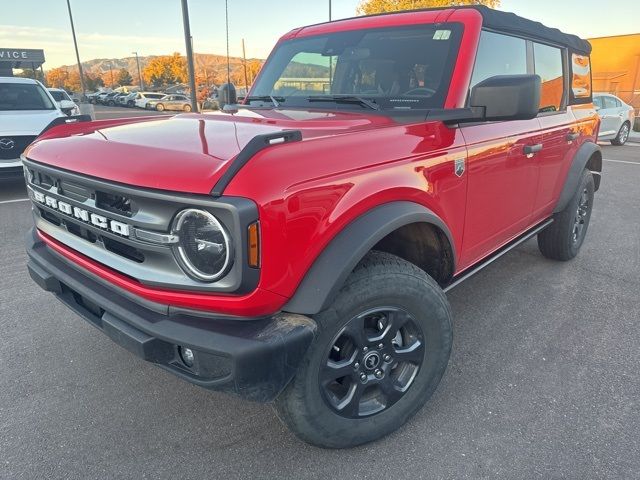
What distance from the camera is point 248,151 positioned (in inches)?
63.0

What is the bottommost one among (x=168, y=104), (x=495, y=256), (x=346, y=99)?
(x=168, y=104)

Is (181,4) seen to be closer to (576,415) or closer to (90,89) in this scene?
(576,415)

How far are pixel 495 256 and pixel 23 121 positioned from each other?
283 inches

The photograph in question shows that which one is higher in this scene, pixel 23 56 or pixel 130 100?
pixel 23 56

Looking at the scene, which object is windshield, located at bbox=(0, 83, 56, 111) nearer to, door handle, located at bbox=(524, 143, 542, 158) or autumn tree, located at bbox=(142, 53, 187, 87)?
door handle, located at bbox=(524, 143, 542, 158)

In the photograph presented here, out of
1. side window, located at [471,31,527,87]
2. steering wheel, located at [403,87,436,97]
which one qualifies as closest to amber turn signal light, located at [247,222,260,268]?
steering wheel, located at [403,87,436,97]

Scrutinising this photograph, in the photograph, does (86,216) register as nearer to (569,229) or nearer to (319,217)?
(319,217)

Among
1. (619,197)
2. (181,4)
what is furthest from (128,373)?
(181,4)

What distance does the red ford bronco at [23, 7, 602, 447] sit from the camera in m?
1.62

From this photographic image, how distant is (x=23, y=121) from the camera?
708 cm

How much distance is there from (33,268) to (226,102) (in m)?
2.10

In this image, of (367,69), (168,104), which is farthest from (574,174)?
(168,104)

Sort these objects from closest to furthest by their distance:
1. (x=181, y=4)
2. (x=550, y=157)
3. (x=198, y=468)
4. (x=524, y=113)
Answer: (x=198, y=468), (x=524, y=113), (x=550, y=157), (x=181, y=4)

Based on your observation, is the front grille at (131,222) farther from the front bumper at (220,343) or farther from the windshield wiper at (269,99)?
the windshield wiper at (269,99)
